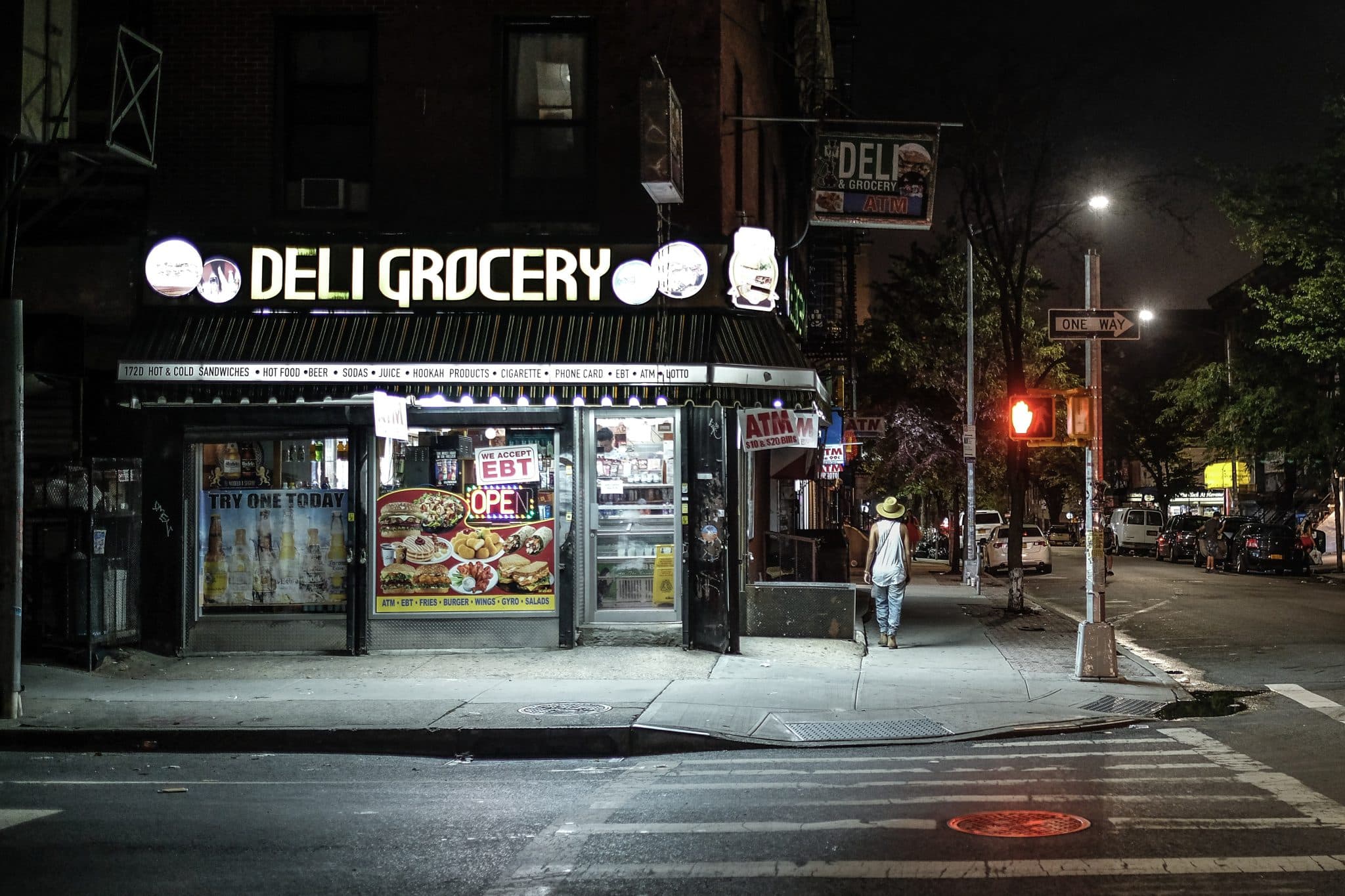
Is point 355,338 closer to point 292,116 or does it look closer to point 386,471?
point 386,471

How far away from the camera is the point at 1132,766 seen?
A: 29.1 ft

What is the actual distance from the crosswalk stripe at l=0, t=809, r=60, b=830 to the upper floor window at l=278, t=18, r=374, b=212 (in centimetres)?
848

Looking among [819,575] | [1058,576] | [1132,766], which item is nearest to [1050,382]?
[1058,576]

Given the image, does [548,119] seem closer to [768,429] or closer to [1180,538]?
[768,429]

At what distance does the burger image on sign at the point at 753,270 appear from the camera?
14078 millimetres

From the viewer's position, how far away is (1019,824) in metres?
7.09

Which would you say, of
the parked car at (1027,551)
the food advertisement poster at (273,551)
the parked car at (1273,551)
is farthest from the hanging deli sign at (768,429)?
the parked car at (1273,551)

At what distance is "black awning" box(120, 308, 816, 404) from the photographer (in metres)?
13.5

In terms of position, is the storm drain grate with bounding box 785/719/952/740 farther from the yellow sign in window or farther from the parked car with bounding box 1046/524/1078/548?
the parked car with bounding box 1046/524/1078/548

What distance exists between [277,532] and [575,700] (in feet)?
15.9

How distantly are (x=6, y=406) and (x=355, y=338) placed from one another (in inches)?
149

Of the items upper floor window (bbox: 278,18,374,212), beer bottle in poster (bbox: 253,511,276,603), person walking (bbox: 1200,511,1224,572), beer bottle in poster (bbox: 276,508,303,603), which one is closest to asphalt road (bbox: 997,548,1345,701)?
person walking (bbox: 1200,511,1224,572)

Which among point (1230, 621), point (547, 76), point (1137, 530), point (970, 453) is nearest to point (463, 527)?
point (547, 76)

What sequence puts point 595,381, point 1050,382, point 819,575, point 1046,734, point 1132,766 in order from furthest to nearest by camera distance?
point 1050,382 < point 819,575 < point 595,381 < point 1046,734 < point 1132,766
